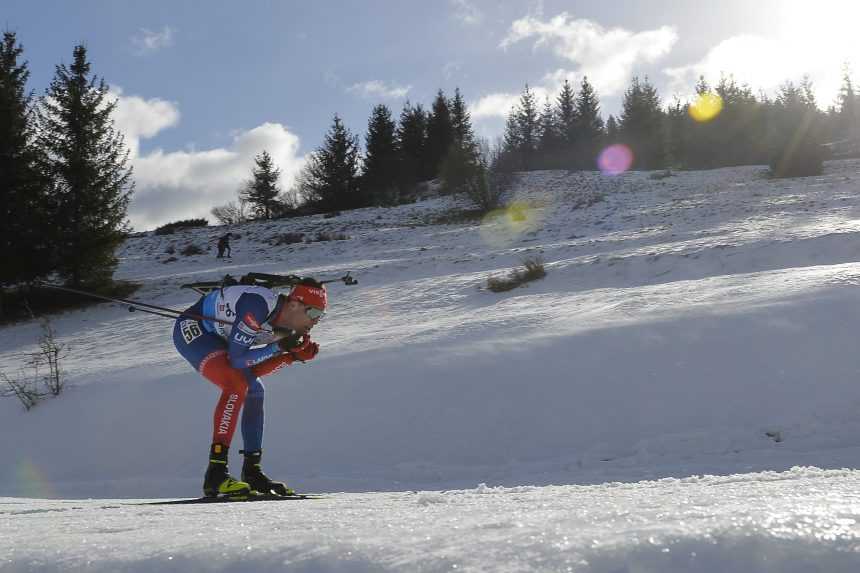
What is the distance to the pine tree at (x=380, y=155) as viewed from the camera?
51.1m

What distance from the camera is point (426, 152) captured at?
5488cm

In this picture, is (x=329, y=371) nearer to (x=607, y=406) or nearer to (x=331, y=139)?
(x=607, y=406)

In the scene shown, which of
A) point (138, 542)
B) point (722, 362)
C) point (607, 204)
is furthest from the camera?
point (607, 204)

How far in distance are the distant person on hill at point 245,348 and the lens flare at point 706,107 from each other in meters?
57.5

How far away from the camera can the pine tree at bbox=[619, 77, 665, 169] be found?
52.2 meters

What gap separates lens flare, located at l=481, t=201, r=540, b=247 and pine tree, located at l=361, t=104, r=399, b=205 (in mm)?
18012

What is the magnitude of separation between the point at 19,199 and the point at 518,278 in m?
16.3

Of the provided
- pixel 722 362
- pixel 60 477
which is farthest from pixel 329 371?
pixel 722 362

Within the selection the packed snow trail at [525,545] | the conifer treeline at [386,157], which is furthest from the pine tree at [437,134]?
the packed snow trail at [525,545]

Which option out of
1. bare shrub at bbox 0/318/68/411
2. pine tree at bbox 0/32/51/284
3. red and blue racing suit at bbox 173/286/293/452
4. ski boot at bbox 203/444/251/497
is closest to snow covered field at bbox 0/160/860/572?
bare shrub at bbox 0/318/68/411

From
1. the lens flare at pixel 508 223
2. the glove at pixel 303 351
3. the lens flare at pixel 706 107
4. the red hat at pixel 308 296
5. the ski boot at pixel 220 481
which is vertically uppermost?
the lens flare at pixel 706 107

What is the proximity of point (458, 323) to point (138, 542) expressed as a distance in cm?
798

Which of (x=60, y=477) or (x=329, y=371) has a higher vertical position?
(x=329, y=371)

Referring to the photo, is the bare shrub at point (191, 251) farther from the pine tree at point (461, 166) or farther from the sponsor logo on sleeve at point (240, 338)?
the sponsor logo on sleeve at point (240, 338)
